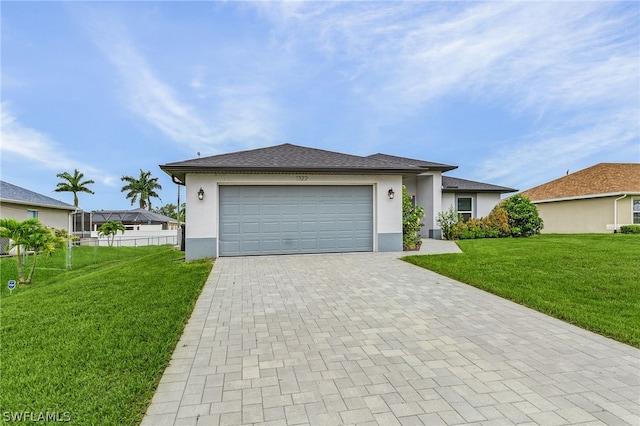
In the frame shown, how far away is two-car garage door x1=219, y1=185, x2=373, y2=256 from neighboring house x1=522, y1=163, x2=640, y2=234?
16253 millimetres

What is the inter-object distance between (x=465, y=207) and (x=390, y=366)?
50.1 ft

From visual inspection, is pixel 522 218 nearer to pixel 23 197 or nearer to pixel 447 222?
pixel 447 222

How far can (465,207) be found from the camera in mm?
16469

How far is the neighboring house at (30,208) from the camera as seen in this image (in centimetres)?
1595

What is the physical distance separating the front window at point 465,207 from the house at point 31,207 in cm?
2267

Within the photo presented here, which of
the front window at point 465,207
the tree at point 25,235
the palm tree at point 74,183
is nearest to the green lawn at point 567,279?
the front window at point 465,207

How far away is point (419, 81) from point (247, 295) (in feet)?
43.4

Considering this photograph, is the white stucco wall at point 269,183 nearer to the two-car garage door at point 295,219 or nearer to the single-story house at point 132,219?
the two-car garage door at point 295,219

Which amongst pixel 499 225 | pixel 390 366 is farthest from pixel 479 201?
pixel 390 366

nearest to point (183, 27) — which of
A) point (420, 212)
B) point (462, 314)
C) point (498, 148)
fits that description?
point (420, 212)

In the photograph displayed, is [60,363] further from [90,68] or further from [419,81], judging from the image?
[419,81]

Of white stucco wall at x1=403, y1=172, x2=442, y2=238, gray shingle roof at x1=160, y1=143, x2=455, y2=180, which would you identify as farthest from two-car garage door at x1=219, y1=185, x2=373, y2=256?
white stucco wall at x1=403, y1=172, x2=442, y2=238

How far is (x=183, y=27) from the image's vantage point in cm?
1080

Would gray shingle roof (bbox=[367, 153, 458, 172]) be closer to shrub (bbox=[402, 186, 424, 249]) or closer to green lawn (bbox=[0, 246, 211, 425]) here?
shrub (bbox=[402, 186, 424, 249])
